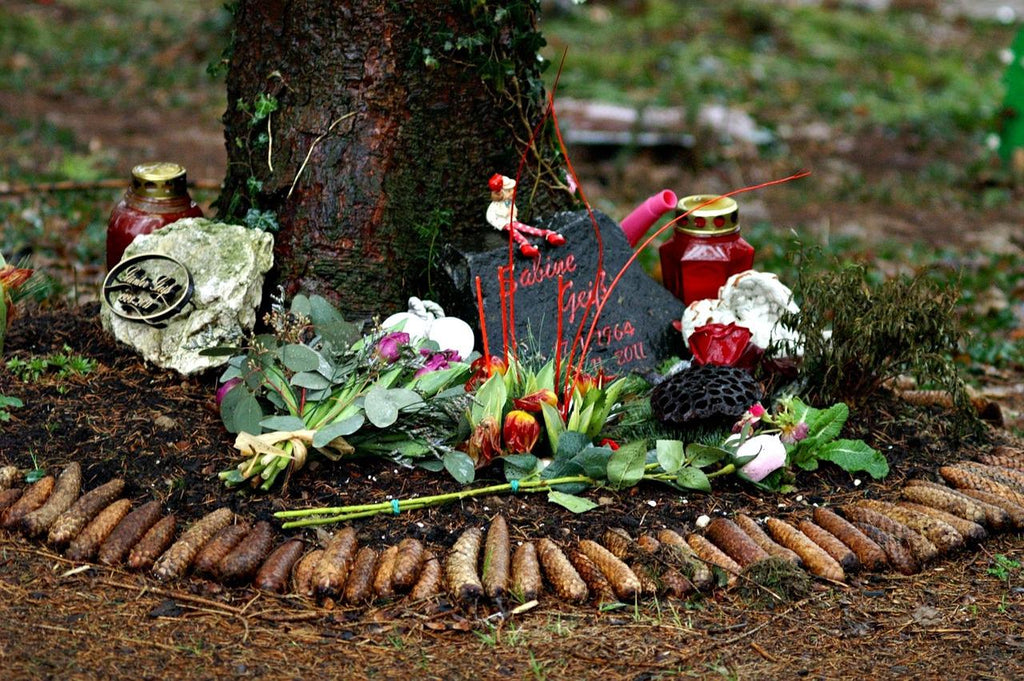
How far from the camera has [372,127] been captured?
374 cm

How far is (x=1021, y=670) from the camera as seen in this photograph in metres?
2.59

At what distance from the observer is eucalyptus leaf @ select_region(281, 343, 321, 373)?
331cm

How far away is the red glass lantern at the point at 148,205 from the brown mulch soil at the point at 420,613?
783mm

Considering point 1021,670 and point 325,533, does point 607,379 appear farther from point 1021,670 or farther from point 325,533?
point 1021,670

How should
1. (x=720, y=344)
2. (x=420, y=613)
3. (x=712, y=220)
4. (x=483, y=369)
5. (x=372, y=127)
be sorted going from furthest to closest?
(x=712, y=220) < (x=372, y=127) < (x=720, y=344) < (x=483, y=369) < (x=420, y=613)

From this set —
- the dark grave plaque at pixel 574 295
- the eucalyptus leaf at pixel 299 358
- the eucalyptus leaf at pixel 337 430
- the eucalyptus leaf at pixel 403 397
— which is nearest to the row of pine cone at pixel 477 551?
the eucalyptus leaf at pixel 337 430

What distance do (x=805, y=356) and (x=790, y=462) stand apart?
39 cm

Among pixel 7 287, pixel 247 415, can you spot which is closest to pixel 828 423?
pixel 247 415

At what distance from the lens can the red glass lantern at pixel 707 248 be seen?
4.04 metres

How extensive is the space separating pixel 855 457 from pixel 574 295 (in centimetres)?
111

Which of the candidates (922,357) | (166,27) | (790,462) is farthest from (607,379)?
(166,27)

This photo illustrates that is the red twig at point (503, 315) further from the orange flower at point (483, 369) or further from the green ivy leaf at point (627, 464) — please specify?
the green ivy leaf at point (627, 464)

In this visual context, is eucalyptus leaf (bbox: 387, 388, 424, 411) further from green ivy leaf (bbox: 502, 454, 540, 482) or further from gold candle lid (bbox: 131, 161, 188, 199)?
gold candle lid (bbox: 131, 161, 188, 199)

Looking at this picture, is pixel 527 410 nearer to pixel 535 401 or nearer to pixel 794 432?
pixel 535 401
